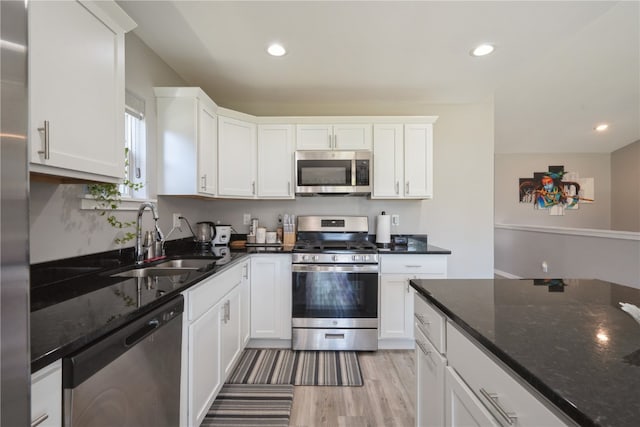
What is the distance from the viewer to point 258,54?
2131mm

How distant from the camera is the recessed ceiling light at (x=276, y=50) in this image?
2.02 metres

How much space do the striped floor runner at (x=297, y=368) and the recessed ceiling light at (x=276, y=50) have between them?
2.55 metres

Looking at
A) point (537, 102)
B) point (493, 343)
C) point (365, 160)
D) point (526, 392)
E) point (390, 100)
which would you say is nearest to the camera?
point (526, 392)

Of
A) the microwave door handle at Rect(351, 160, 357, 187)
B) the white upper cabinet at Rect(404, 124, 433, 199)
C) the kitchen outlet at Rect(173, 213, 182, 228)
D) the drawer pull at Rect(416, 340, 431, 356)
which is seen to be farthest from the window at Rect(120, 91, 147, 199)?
the white upper cabinet at Rect(404, 124, 433, 199)

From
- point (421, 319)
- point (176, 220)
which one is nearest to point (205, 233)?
point (176, 220)

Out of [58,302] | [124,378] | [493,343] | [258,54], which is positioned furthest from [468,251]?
[58,302]

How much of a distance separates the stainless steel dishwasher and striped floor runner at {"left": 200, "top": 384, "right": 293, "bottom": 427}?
528mm

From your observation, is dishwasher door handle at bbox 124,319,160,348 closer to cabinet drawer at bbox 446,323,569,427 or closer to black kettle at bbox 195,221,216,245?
cabinet drawer at bbox 446,323,569,427

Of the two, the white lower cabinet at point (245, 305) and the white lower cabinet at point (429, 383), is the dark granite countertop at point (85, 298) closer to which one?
the white lower cabinet at point (245, 305)

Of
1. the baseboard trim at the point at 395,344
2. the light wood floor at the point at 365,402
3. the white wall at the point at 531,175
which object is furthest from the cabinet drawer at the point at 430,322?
the white wall at the point at 531,175

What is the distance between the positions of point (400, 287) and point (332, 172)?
1.27 metres

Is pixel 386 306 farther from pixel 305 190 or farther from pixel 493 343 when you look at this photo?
pixel 493 343

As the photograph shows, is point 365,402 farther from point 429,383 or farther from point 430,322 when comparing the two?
point 430,322

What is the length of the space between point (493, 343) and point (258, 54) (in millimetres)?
2352
